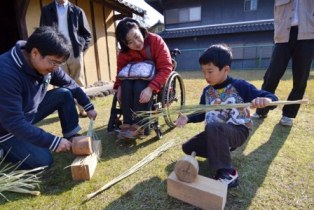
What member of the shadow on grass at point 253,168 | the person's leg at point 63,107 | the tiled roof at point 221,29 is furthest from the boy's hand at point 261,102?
the tiled roof at point 221,29

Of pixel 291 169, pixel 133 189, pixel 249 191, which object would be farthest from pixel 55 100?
pixel 291 169

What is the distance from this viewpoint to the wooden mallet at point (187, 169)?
1497mm

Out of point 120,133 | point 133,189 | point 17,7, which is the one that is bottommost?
point 133,189

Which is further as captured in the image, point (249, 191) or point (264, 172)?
point (264, 172)

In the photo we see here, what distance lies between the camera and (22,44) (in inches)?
70.3

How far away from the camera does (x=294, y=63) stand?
267cm

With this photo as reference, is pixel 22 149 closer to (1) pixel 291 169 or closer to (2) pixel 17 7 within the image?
(1) pixel 291 169

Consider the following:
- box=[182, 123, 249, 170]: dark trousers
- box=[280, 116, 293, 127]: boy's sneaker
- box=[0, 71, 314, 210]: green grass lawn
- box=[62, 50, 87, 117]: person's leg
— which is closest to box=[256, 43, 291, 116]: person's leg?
box=[280, 116, 293, 127]: boy's sneaker

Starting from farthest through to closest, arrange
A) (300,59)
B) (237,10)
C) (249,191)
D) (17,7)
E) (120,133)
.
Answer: (237,10) < (17,7) < (300,59) < (120,133) < (249,191)

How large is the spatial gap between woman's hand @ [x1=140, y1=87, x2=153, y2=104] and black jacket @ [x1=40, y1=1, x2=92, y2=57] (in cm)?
158

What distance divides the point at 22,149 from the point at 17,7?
10.9ft

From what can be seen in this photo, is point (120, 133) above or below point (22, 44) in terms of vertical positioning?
below

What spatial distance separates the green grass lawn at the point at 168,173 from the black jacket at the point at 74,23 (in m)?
1.46

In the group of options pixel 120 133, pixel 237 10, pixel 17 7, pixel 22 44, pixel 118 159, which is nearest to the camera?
pixel 22 44
